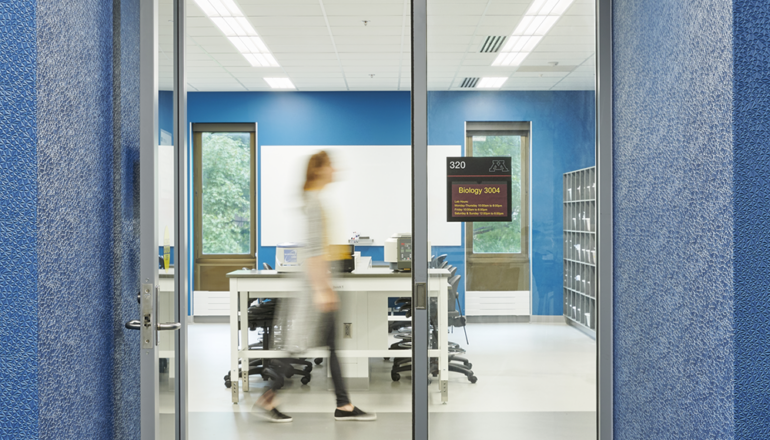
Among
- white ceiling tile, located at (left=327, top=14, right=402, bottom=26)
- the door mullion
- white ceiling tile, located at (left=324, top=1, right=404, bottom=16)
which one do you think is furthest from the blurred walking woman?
white ceiling tile, located at (left=327, top=14, right=402, bottom=26)

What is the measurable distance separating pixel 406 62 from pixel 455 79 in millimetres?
3910

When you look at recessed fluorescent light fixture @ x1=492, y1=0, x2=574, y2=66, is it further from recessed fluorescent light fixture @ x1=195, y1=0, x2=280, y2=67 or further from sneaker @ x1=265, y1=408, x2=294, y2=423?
recessed fluorescent light fixture @ x1=195, y1=0, x2=280, y2=67

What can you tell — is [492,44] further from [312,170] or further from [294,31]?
[294,31]

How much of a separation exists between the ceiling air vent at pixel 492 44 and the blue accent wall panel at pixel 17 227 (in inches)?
50.3

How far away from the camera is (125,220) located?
154cm

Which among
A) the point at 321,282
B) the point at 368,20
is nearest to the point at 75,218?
the point at 321,282

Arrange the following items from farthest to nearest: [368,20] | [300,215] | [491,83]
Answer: [368,20] < [300,215] < [491,83]

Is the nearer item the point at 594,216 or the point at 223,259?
the point at 594,216

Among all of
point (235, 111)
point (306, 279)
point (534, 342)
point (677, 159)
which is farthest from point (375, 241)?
point (677, 159)

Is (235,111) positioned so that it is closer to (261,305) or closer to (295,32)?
(295,32)

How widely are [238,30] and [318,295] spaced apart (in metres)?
2.80

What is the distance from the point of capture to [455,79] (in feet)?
5.42

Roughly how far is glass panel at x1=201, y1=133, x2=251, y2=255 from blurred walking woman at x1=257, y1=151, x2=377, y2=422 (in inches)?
142

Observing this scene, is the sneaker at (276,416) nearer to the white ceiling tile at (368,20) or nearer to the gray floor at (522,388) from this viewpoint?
the gray floor at (522,388)
